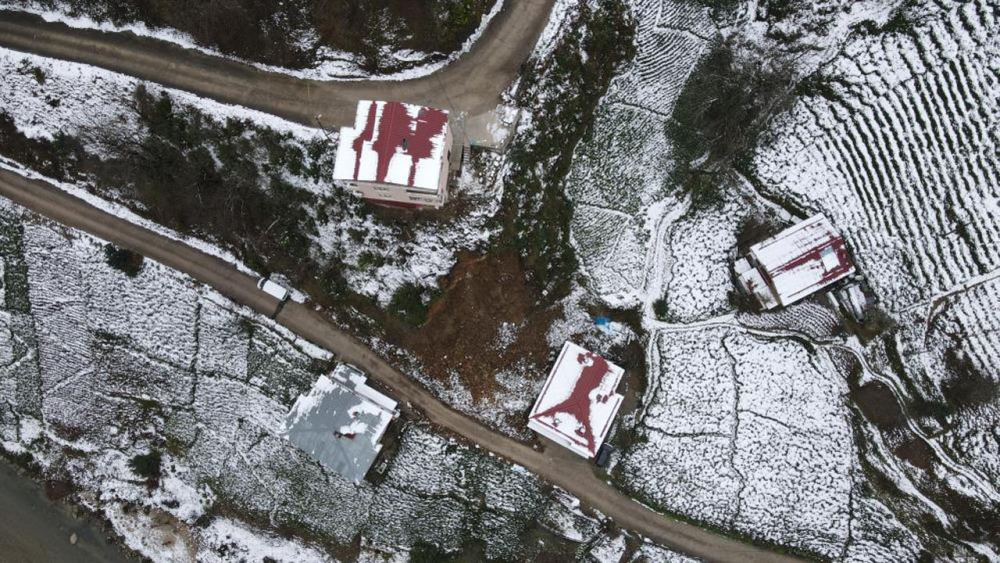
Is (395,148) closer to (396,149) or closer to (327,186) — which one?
(396,149)

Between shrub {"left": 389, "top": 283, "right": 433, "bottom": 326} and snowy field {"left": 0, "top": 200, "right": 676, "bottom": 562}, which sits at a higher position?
shrub {"left": 389, "top": 283, "right": 433, "bottom": 326}

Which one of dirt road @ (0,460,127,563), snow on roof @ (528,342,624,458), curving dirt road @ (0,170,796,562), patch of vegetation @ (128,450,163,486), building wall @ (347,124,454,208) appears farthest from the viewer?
dirt road @ (0,460,127,563)

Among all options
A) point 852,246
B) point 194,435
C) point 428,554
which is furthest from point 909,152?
point 194,435

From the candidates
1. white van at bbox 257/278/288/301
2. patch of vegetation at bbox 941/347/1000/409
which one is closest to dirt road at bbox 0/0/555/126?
white van at bbox 257/278/288/301

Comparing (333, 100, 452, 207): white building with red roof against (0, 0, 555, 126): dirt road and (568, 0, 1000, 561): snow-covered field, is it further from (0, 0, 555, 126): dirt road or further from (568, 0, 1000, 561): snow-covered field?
(568, 0, 1000, 561): snow-covered field

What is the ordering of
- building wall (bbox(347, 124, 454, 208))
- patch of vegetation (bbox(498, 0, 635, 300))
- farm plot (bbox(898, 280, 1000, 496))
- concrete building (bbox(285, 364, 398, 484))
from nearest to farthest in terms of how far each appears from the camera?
1. building wall (bbox(347, 124, 454, 208))
2. concrete building (bbox(285, 364, 398, 484))
3. patch of vegetation (bbox(498, 0, 635, 300))
4. farm plot (bbox(898, 280, 1000, 496))

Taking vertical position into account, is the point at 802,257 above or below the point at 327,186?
above
